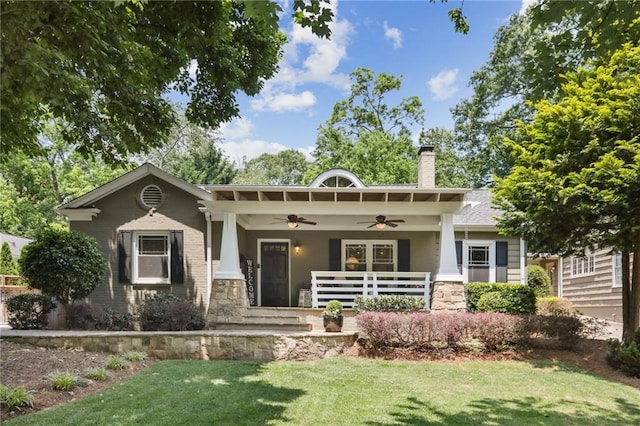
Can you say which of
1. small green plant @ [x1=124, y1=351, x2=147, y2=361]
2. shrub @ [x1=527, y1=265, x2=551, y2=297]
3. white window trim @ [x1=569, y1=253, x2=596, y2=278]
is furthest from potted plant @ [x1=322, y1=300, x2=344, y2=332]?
white window trim @ [x1=569, y1=253, x2=596, y2=278]

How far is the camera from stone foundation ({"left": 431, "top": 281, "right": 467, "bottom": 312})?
32.0ft

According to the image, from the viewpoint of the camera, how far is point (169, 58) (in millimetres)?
6418

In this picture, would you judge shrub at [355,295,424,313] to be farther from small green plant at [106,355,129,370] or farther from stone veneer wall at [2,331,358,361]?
small green plant at [106,355,129,370]

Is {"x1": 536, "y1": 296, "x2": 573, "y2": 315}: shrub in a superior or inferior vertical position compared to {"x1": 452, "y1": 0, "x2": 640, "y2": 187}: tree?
inferior

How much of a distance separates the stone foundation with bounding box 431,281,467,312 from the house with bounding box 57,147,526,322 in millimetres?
23

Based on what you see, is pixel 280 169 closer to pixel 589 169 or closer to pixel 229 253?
pixel 229 253

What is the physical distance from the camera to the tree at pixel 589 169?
287 inches

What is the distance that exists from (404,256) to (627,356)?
6334 millimetres

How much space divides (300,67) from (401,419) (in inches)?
656

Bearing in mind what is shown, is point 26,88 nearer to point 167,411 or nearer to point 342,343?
point 167,411

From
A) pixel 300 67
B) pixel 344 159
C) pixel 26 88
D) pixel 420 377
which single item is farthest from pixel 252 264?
pixel 344 159

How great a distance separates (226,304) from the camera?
10000 millimetres

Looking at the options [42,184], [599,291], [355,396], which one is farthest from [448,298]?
[42,184]

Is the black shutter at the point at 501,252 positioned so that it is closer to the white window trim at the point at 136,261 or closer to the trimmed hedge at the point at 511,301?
the trimmed hedge at the point at 511,301
